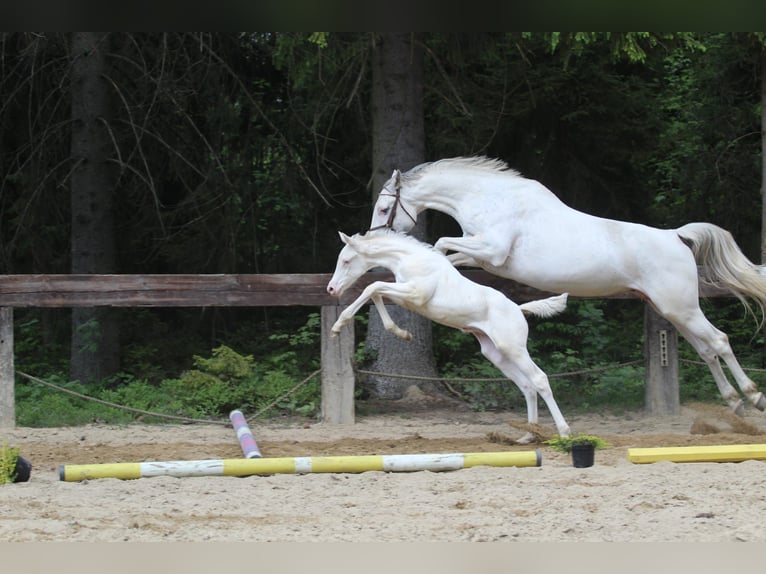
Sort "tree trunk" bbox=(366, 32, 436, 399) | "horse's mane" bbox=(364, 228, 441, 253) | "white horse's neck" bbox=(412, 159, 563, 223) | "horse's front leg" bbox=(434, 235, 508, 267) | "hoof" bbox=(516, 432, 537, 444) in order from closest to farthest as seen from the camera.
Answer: "hoof" bbox=(516, 432, 537, 444)
"horse's mane" bbox=(364, 228, 441, 253)
"horse's front leg" bbox=(434, 235, 508, 267)
"white horse's neck" bbox=(412, 159, 563, 223)
"tree trunk" bbox=(366, 32, 436, 399)

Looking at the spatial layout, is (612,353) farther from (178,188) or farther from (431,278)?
(178,188)

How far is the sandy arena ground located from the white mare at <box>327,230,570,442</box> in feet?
1.81

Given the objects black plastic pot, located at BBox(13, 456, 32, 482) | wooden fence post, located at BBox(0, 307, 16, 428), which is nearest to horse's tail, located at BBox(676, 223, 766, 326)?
black plastic pot, located at BBox(13, 456, 32, 482)

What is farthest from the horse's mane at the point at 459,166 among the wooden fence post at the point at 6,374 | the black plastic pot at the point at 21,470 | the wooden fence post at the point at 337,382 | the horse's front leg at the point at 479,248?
the black plastic pot at the point at 21,470

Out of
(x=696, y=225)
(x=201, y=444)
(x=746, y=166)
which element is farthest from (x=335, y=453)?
(x=746, y=166)

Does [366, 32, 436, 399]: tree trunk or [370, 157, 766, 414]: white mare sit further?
[366, 32, 436, 399]: tree trunk

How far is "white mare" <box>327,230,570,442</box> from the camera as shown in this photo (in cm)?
789

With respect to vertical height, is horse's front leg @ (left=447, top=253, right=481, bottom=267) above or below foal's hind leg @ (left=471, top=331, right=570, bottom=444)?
above

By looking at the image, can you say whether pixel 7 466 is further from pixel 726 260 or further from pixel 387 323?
pixel 726 260

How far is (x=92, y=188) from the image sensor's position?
13188 millimetres

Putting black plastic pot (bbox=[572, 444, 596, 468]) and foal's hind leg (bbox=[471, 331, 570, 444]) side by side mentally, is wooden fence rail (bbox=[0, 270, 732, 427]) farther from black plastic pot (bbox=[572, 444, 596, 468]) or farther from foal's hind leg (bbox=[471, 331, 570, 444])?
black plastic pot (bbox=[572, 444, 596, 468])

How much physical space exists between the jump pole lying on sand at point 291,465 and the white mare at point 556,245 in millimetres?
2379

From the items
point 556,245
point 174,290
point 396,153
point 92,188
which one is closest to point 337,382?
point 174,290

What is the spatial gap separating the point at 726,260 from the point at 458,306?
111 inches
